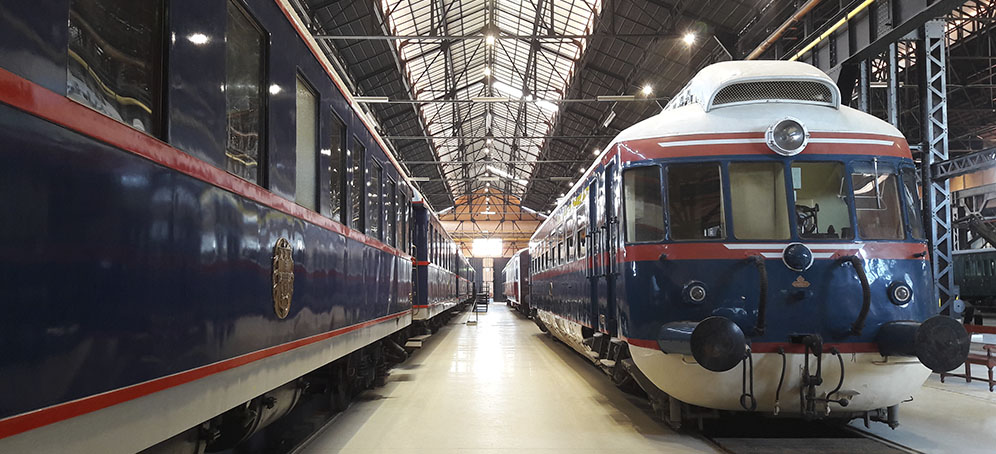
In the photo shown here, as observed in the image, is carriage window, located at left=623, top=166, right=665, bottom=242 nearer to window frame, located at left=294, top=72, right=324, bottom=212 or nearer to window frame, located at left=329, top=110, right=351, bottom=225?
window frame, located at left=329, top=110, right=351, bottom=225

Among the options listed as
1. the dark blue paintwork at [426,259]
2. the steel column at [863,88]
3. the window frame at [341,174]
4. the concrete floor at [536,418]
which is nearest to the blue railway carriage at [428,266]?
the dark blue paintwork at [426,259]

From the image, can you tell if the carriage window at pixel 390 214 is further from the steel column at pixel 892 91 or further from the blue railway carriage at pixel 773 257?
the steel column at pixel 892 91

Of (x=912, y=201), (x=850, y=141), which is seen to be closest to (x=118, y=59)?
(x=850, y=141)

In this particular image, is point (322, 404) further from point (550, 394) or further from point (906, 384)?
point (906, 384)

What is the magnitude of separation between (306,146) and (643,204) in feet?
9.68

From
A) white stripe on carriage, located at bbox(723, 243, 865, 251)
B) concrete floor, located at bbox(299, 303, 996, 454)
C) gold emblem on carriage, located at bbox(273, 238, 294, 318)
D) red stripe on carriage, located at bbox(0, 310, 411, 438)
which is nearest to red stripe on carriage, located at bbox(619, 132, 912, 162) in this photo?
white stripe on carriage, located at bbox(723, 243, 865, 251)

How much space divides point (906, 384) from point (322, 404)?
249 inches

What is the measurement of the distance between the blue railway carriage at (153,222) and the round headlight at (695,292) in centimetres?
293

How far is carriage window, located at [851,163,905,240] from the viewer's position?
5.38 metres

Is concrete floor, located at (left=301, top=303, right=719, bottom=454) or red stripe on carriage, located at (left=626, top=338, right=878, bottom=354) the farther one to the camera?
concrete floor, located at (left=301, top=303, right=719, bottom=454)

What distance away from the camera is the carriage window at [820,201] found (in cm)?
539

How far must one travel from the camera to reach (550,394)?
8.09 metres

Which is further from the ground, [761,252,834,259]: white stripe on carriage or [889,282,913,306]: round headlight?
[761,252,834,259]: white stripe on carriage

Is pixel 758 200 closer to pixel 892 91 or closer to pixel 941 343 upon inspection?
pixel 941 343
